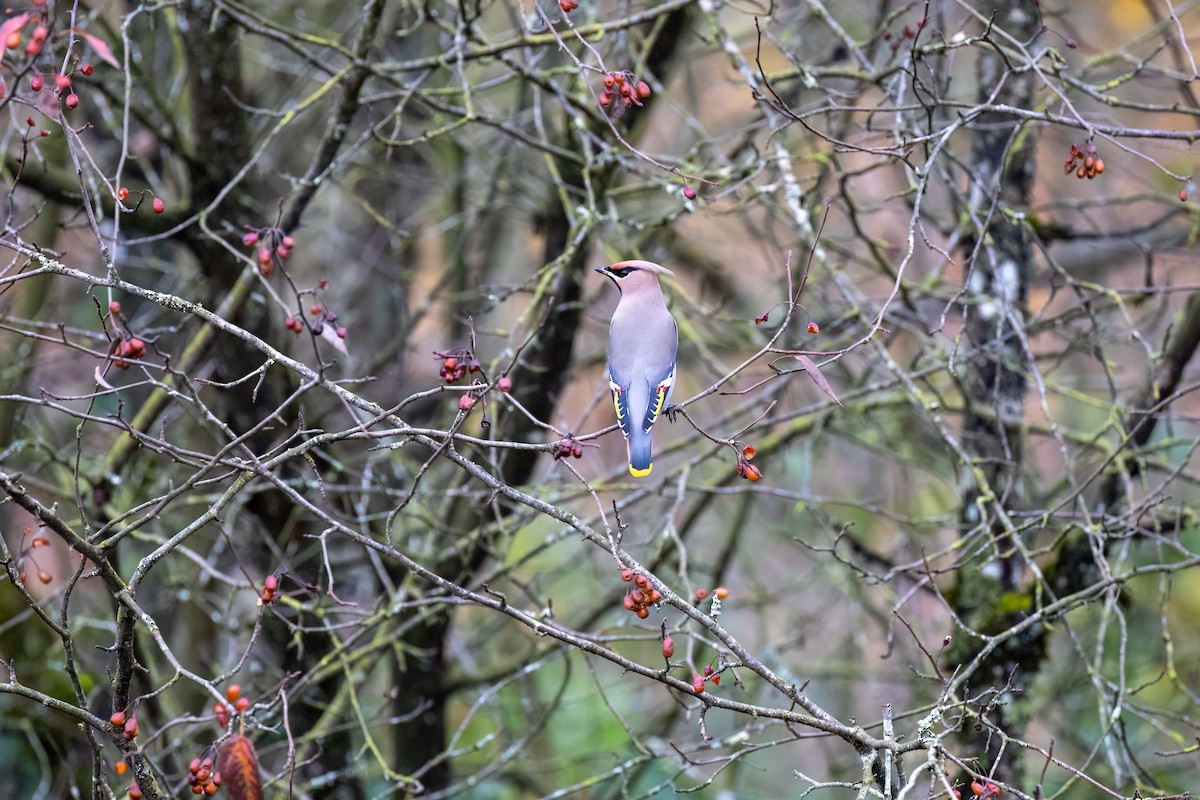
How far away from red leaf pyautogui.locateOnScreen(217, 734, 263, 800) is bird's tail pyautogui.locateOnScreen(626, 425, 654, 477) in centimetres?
165

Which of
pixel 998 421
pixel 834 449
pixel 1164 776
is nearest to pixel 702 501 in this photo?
pixel 998 421

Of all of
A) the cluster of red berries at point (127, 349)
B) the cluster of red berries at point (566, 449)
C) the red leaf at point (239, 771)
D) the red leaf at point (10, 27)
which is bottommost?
the red leaf at point (239, 771)

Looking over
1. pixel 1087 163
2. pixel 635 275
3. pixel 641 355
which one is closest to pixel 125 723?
pixel 641 355

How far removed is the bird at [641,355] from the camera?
383 centimetres

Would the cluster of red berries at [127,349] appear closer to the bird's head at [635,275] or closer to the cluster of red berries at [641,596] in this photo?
the cluster of red berries at [641,596]

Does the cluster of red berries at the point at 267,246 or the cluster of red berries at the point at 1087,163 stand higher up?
the cluster of red berries at the point at 1087,163

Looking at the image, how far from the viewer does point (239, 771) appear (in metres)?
2.17

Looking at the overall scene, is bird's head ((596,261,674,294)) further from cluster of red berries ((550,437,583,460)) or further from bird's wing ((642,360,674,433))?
cluster of red berries ((550,437,583,460))

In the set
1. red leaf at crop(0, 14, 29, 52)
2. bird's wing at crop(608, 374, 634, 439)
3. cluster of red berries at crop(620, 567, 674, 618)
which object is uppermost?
bird's wing at crop(608, 374, 634, 439)

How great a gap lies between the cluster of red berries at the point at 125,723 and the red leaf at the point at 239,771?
0.31 m

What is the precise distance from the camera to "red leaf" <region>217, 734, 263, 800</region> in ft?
7.09

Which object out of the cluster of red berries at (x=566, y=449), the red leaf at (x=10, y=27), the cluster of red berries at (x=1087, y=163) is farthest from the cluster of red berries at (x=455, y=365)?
the cluster of red berries at (x=1087, y=163)

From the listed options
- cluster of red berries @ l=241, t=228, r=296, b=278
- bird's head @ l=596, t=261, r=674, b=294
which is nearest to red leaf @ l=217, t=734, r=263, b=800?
cluster of red berries @ l=241, t=228, r=296, b=278

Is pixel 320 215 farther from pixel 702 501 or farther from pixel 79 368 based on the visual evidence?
pixel 702 501
